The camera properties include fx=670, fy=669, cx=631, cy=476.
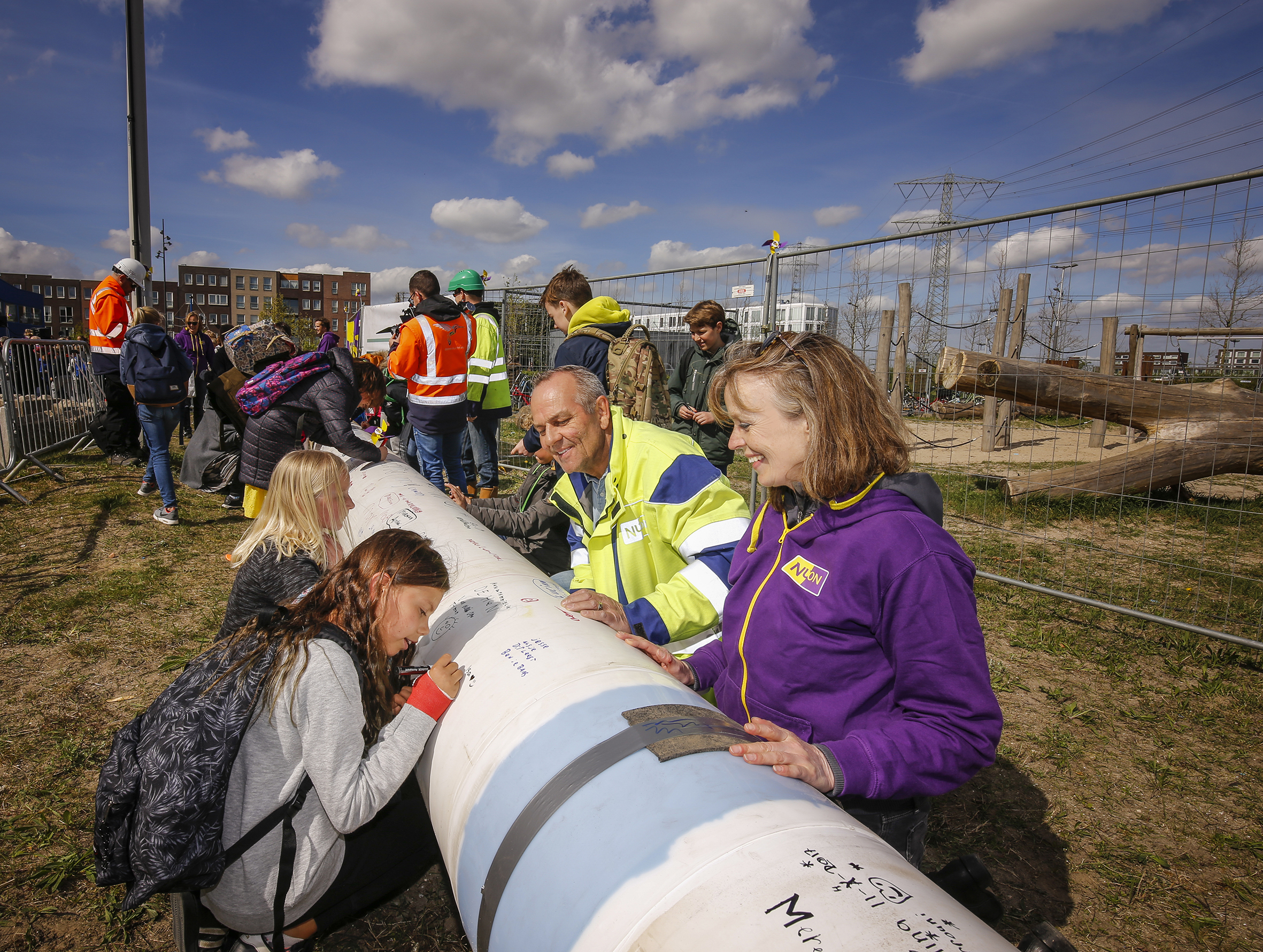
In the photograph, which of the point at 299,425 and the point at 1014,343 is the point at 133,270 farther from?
the point at 1014,343

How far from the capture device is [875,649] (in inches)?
57.7

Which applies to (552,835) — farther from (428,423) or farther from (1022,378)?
(1022,378)

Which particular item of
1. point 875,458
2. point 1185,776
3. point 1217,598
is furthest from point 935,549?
point 1217,598

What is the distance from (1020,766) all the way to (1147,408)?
512cm

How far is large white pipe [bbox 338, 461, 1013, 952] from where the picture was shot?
39.1 inches

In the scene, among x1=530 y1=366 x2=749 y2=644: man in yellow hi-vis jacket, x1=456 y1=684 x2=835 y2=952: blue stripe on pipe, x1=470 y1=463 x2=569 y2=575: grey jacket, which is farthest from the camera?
x1=470 y1=463 x2=569 y2=575: grey jacket

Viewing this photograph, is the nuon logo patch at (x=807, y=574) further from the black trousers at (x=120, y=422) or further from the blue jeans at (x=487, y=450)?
the black trousers at (x=120, y=422)

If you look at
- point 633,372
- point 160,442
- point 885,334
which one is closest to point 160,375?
point 160,442

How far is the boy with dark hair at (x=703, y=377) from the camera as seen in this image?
5.48 metres

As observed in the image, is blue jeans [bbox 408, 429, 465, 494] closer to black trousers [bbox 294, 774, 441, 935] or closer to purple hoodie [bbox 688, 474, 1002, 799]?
black trousers [bbox 294, 774, 441, 935]

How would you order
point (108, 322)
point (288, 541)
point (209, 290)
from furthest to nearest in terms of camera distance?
point (209, 290)
point (108, 322)
point (288, 541)

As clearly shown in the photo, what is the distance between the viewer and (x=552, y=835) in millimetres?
1288

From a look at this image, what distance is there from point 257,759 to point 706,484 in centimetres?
146

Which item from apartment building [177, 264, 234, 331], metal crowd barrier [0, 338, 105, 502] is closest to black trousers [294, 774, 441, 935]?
metal crowd barrier [0, 338, 105, 502]
